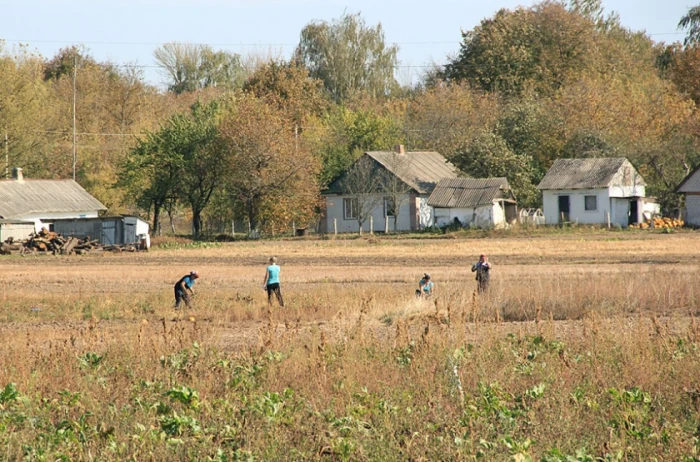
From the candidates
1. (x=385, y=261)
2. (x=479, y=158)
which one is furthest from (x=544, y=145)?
(x=385, y=261)

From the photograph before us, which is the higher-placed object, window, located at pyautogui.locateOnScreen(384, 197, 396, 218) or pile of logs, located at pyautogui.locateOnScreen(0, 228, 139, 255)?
window, located at pyautogui.locateOnScreen(384, 197, 396, 218)

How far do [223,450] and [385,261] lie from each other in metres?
28.7

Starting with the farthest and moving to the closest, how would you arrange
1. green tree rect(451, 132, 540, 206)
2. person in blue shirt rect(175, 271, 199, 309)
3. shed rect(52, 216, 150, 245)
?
green tree rect(451, 132, 540, 206) → shed rect(52, 216, 150, 245) → person in blue shirt rect(175, 271, 199, 309)

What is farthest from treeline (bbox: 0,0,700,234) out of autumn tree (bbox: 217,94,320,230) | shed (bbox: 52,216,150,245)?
shed (bbox: 52,216,150,245)

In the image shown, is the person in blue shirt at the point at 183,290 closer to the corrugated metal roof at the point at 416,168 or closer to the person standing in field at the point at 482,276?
the person standing in field at the point at 482,276

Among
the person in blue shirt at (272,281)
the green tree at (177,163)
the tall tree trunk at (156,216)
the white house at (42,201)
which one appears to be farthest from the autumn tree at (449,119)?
the person in blue shirt at (272,281)

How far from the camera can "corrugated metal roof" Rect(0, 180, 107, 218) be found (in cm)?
5391

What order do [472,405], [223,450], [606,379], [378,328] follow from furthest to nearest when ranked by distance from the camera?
[378,328] → [606,379] → [472,405] → [223,450]

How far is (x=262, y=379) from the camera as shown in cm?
1180

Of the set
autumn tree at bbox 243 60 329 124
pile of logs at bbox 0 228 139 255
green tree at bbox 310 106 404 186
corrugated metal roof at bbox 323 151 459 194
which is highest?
autumn tree at bbox 243 60 329 124

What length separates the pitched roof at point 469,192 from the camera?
188ft

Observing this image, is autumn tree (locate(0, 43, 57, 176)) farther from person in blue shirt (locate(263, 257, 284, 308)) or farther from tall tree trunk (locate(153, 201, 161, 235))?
person in blue shirt (locate(263, 257, 284, 308))

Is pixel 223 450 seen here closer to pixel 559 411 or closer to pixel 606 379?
pixel 559 411

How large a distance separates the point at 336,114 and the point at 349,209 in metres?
16.0
